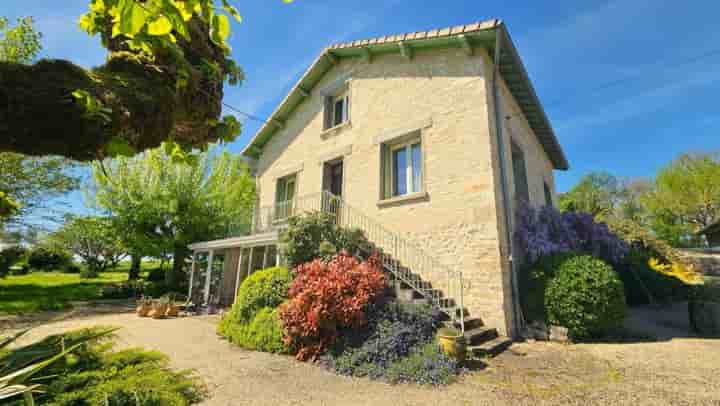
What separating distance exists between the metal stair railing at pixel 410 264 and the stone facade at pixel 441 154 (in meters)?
0.23

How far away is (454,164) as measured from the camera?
7.23 m

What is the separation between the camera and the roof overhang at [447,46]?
7.20 meters

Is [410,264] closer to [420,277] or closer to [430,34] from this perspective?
[420,277]

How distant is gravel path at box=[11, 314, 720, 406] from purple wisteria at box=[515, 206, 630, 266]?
208 cm

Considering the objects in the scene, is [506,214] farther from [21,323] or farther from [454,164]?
[21,323]

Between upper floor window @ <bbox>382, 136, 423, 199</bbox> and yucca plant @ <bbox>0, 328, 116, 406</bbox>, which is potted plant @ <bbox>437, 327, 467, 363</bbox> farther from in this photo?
yucca plant @ <bbox>0, 328, 116, 406</bbox>

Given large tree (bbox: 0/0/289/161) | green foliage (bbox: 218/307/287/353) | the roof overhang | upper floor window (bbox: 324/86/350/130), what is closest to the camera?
large tree (bbox: 0/0/289/161)

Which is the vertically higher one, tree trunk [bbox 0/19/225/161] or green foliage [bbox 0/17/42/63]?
green foliage [bbox 0/17/42/63]

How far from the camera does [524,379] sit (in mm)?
4148

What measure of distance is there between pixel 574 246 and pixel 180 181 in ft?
51.0

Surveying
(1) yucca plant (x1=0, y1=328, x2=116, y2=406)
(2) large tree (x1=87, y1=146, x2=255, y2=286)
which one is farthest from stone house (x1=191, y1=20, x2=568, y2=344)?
(1) yucca plant (x1=0, y1=328, x2=116, y2=406)

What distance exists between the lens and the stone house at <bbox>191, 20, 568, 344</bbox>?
6.57 meters

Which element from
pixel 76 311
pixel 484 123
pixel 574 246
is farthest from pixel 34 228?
pixel 574 246

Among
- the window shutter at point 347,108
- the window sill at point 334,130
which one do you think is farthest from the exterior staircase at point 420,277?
the window shutter at point 347,108
